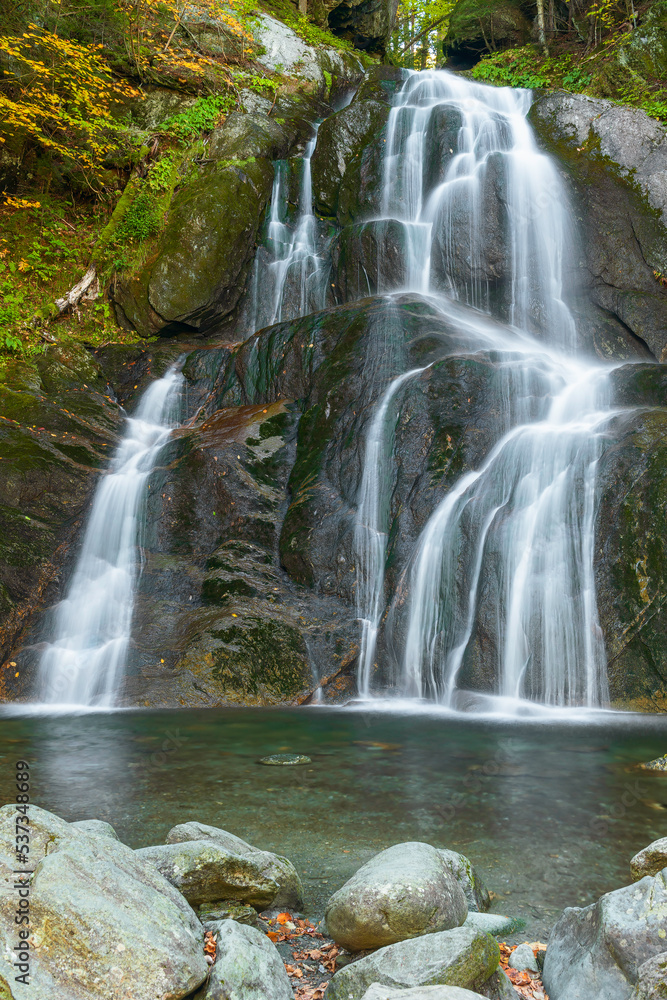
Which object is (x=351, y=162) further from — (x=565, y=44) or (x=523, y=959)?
(x=523, y=959)

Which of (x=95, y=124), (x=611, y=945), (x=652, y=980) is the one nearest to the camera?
(x=652, y=980)

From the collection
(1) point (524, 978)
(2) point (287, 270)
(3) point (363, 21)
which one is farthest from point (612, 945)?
(3) point (363, 21)

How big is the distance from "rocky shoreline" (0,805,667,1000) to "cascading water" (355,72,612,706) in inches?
186

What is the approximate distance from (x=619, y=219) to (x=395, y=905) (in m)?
13.2

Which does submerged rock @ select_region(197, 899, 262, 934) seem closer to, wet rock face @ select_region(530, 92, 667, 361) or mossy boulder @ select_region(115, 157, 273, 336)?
wet rock face @ select_region(530, 92, 667, 361)

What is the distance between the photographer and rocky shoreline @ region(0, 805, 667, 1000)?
229 cm

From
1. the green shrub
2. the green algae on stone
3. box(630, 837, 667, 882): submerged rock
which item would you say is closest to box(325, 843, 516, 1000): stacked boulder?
box(630, 837, 667, 882): submerged rock

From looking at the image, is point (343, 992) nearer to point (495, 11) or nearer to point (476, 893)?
point (476, 893)

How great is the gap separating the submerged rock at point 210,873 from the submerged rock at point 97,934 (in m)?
0.41

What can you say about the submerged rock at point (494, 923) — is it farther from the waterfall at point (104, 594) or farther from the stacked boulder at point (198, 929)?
the waterfall at point (104, 594)

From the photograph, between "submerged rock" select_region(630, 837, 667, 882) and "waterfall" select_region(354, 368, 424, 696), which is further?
"waterfall" select_region(354, 368, 424, 696)

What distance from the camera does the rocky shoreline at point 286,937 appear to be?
7.50 feet

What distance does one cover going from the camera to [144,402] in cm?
1267

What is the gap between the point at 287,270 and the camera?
48.0ft
